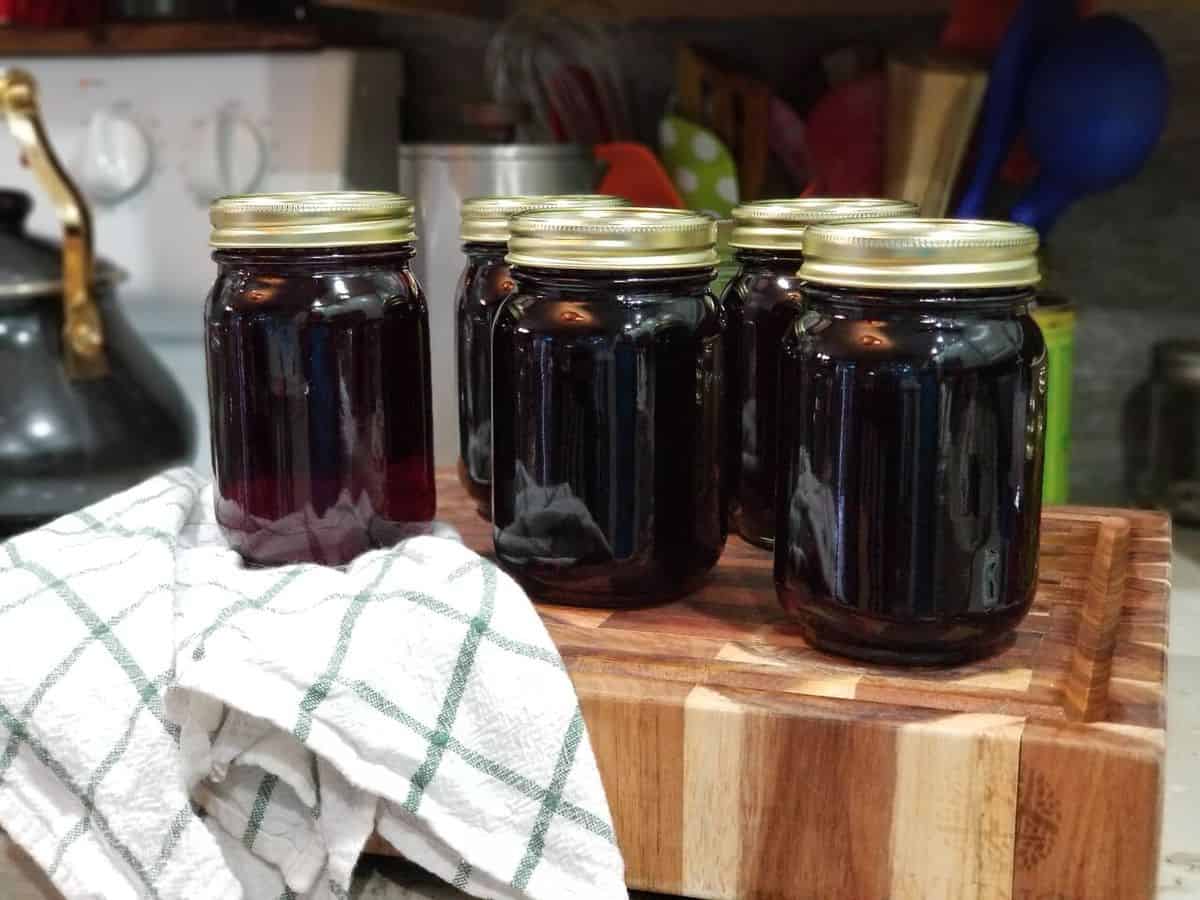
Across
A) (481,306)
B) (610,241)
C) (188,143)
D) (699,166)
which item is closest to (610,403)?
(610,241)

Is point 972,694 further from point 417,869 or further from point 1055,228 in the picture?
point 1055,228

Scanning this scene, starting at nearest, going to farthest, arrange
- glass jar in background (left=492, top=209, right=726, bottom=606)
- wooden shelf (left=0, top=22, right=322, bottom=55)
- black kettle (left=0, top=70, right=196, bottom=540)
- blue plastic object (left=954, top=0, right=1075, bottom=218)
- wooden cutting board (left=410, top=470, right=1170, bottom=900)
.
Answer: wooden cutting board (left=410, top=470, right=1170, bottom=900) → glass jar in background (left=492, top=209, right=726, bottom=606) → black kettle (left=0, top=70, right=196, bottom=540) → blue plastic object (left=954, top=0, right=1075, bottom=218) → wooden shelf (left=0, top=22, right=322, bottom=55)

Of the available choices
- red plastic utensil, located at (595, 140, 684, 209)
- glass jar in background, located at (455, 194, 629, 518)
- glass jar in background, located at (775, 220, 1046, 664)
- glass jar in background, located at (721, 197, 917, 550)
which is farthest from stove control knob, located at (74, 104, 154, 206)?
glass jar in background, located at (775, 220, 1046, 664)

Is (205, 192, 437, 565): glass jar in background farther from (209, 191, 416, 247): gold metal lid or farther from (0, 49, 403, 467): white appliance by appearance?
(0, 49, 403, 467): white appliance

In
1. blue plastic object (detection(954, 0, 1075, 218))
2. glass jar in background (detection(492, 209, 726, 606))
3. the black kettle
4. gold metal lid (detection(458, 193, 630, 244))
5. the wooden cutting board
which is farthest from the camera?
blue plastic object (detection(954, 0, 1075, 218))

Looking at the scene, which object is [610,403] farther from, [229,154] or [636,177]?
[229,154]

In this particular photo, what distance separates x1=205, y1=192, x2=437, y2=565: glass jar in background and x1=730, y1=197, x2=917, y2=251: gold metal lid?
6.5 inches

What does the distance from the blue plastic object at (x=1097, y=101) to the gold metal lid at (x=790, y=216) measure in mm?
363

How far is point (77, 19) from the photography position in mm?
1157

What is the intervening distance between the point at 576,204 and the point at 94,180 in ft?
2.02

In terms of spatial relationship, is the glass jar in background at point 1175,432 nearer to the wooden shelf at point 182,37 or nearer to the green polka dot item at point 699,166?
the green polka dot item at point 699,166

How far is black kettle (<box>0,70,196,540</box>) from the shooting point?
2.87ft

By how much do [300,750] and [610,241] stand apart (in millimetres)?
238

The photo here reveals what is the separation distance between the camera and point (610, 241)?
555 millimetres
